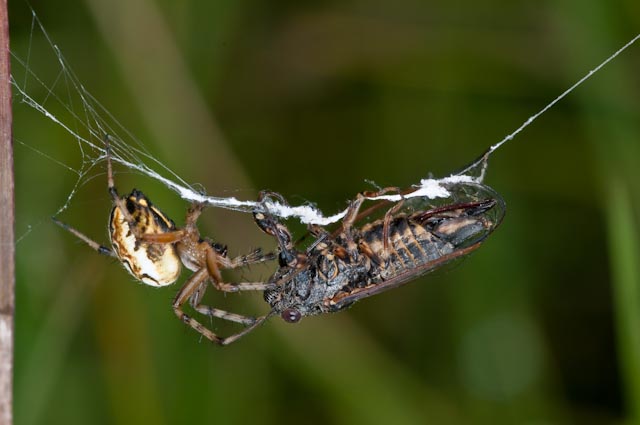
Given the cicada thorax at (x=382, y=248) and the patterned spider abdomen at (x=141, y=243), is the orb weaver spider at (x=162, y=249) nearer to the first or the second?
the patterned spider abdomen at (x=141, y=243)

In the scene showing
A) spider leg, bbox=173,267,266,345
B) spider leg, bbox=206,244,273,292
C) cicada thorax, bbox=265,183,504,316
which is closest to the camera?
cicada thorax, bbox=265,183,504,316

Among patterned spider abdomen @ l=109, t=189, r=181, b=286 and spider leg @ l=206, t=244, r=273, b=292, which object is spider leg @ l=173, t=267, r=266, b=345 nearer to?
spider leg @ l=206, t=244, r=273, b=292

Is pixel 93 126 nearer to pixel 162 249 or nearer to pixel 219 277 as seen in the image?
pixel 162 249

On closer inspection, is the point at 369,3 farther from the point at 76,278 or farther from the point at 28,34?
the point at 76,278

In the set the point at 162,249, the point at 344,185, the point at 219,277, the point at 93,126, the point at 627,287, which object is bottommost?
the point at 627,287

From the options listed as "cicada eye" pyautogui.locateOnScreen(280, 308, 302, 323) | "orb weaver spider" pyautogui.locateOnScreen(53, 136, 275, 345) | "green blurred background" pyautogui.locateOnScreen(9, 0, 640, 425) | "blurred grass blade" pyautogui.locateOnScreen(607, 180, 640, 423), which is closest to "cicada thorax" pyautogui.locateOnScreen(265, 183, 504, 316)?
"cicada eye" pyautogui.locateOnScreen(280, 308, 302, 323)

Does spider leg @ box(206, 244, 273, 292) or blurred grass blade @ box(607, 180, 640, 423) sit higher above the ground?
spider leg @ box(206, 244, 273, 292)

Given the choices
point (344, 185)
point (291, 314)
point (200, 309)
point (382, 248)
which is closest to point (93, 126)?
point (200, 309)
